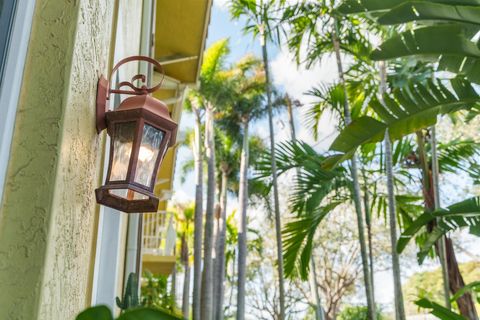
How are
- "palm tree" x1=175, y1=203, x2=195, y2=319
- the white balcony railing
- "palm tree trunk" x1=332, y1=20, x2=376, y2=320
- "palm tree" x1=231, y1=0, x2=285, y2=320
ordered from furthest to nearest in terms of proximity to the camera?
"palm tree" x1=175, y1=203, x2=195, y2=319 → the white balcony railing → "palm tree" x1=231, y1=0, x2=285, y2=320 → "palm tree trunk" x1=332, y1=20, x2=376, y2=320

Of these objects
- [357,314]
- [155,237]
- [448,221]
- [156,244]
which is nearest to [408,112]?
[448,221]

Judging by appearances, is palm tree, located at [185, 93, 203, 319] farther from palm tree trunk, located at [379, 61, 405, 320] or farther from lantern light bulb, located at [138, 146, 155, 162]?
lantern light bulb, located at [138, 146, 155, 162]

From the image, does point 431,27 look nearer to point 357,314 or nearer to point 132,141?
point 132,141

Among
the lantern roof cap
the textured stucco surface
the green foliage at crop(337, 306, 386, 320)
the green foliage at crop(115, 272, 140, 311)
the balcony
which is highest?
the balcony

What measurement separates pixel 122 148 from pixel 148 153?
92 mm

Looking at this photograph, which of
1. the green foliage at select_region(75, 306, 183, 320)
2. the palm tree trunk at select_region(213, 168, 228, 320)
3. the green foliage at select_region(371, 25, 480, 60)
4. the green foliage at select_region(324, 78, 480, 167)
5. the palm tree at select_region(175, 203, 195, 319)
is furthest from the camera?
the palm tree at select_region(175, 203, 195, 319)

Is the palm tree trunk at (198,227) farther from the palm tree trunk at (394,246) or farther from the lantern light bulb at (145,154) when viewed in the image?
the lantern light bulb at (145,154)

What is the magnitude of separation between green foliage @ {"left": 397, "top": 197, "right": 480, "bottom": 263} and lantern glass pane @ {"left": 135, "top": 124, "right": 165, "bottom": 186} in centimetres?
343

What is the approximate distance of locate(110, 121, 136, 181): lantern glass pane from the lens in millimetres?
1531

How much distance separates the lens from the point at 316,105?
8.30 m

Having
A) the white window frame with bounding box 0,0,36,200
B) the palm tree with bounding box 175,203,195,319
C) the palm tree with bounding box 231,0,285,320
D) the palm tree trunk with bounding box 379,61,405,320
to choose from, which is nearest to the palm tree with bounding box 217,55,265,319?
the palm tree with bounding box 175,203,195,319

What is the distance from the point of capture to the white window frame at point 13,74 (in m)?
0.94

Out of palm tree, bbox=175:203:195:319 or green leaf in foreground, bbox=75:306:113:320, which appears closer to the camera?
green leaf in foreground, bbox=75:306:113:320

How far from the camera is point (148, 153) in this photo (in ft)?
5.28
